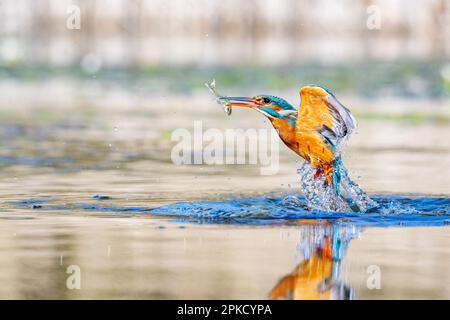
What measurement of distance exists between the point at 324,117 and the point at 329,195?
0.68m

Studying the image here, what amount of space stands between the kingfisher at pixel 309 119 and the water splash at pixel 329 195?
0.97ft

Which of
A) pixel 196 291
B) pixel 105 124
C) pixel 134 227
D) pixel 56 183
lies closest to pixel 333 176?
pixel 134 227

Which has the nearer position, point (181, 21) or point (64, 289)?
point (64, 289)

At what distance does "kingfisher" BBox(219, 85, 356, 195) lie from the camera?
38.5 feet

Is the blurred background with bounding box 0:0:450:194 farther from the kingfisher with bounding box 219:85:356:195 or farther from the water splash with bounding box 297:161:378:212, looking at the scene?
the kingfisher with bounding box 219:85:356:195

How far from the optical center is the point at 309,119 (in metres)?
11.8

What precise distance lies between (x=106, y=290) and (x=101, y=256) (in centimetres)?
117

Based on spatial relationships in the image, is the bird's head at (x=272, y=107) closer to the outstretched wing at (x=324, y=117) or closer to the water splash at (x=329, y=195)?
the outstretched wing at (x=324, y=117)

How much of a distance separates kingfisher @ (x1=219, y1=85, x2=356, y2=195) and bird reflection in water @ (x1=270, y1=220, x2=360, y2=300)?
1.02 metres

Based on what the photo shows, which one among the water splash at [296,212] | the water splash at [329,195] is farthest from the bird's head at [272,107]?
the water splash at [296,212]

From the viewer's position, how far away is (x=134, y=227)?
35.1 ft

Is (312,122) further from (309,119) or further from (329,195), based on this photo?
(329,195)

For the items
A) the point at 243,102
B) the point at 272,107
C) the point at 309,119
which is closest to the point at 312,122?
the point at 309,119

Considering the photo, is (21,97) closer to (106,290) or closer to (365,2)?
(106,290)
